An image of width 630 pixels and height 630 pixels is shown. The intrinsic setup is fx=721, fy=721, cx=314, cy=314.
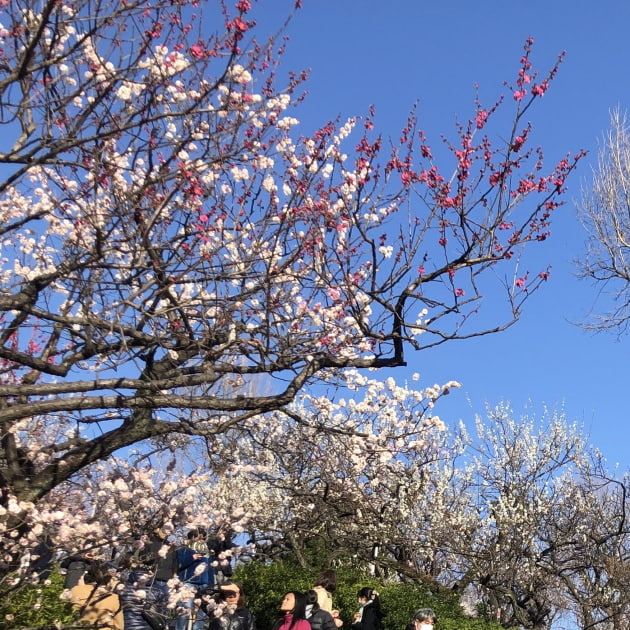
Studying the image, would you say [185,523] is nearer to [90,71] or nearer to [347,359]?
[347,359]

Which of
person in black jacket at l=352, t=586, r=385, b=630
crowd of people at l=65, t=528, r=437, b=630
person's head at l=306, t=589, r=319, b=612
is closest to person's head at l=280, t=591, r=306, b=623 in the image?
crowd of people at l=65, t=528, r=437, b=630

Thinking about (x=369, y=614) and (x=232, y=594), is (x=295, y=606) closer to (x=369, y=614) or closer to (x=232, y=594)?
(x=232, y=594)

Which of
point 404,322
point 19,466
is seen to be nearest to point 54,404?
point 19,466

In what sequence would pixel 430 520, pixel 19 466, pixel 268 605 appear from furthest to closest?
pixel 430 520 < pixel 268 605 < pixel 19 466

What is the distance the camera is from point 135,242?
619 centimetres

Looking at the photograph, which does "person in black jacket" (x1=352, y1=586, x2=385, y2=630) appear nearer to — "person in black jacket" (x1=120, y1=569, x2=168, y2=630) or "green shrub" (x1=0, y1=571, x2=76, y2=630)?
"person in black jacket" (x1=120, y1=569, x2=168, y2=630)

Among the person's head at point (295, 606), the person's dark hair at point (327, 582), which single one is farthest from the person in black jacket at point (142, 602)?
the person's dark hair at point (327, 582)

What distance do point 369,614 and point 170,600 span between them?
2584 mm

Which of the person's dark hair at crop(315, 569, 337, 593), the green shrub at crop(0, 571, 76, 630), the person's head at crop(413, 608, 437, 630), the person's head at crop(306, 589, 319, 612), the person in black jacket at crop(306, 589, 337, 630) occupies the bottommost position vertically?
the person's head at crop(413, 608, 437, 630)

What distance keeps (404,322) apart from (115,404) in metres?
2.56

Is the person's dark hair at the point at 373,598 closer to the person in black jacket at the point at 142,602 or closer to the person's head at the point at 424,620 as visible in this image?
the person in black jacket at the point at 142,602

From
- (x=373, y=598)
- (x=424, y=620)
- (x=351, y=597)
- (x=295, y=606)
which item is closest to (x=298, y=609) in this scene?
(x=295, y=606)

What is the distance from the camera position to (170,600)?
707 cm

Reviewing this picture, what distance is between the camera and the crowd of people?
6.04 meters
